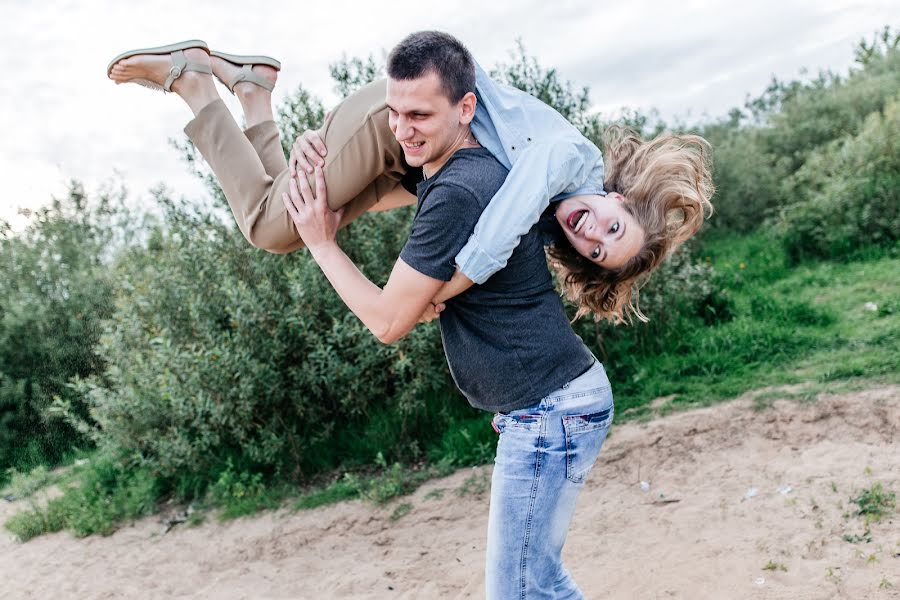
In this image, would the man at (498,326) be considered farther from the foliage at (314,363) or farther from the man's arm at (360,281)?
the foliage at (314,363)

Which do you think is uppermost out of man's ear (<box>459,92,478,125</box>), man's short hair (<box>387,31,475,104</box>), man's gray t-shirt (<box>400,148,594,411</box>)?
man's short hair (<box>387,31,475,104</box>)

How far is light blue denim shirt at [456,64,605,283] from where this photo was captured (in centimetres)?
228

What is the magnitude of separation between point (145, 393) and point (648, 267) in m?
4.71

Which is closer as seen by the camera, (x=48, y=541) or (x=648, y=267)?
(x=648, y=267)

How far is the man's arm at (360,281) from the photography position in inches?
93.7

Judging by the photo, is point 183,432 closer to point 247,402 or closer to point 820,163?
point 247,402

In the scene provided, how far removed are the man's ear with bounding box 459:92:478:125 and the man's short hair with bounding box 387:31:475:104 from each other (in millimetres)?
16

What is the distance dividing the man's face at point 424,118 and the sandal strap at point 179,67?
1.11 m

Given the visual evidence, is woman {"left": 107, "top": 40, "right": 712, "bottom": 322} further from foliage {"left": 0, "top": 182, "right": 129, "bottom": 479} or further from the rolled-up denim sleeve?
foliage {"left": 0, "top": 182, "right": 129, "bottom": 479}

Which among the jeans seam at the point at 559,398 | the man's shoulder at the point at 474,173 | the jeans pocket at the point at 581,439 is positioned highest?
the man's shoulder at the point at 474,173

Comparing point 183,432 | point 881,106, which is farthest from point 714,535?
point 881,106

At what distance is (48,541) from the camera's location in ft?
20.7

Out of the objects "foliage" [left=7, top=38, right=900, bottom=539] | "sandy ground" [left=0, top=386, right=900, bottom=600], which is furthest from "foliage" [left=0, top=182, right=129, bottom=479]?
"sandy ground" [left=0, top=386, right=900, bottom=600]

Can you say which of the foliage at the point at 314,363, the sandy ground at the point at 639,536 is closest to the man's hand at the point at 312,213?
the sandy ground at the point at 639,536
